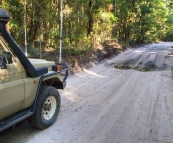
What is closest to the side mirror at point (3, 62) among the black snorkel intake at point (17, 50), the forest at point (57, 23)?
the black snorkel intake at point (17, 50)

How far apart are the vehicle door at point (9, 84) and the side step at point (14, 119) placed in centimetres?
9

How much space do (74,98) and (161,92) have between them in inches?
115

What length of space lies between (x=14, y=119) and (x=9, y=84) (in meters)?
0.64

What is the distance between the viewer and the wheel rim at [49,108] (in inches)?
163

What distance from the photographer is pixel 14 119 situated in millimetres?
3369

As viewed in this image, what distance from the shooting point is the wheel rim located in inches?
163

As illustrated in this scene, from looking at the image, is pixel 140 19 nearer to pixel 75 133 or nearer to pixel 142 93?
pixel 142 93

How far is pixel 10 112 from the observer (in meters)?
3.34

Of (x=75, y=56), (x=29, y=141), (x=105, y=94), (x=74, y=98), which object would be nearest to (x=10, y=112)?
(x=29, y=141)

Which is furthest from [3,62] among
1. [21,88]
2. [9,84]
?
[21,88]

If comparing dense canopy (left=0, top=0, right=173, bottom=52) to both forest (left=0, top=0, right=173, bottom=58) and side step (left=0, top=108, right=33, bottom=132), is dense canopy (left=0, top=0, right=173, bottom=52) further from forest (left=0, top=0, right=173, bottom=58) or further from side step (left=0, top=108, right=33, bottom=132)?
side step (left=0, top=108, right=33, bottom=132)

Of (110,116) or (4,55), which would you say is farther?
(110,116)

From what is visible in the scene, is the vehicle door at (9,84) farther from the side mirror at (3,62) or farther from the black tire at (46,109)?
the black tire at (46,109)

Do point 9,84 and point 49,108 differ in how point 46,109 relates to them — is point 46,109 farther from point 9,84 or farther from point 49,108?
point 9,84
